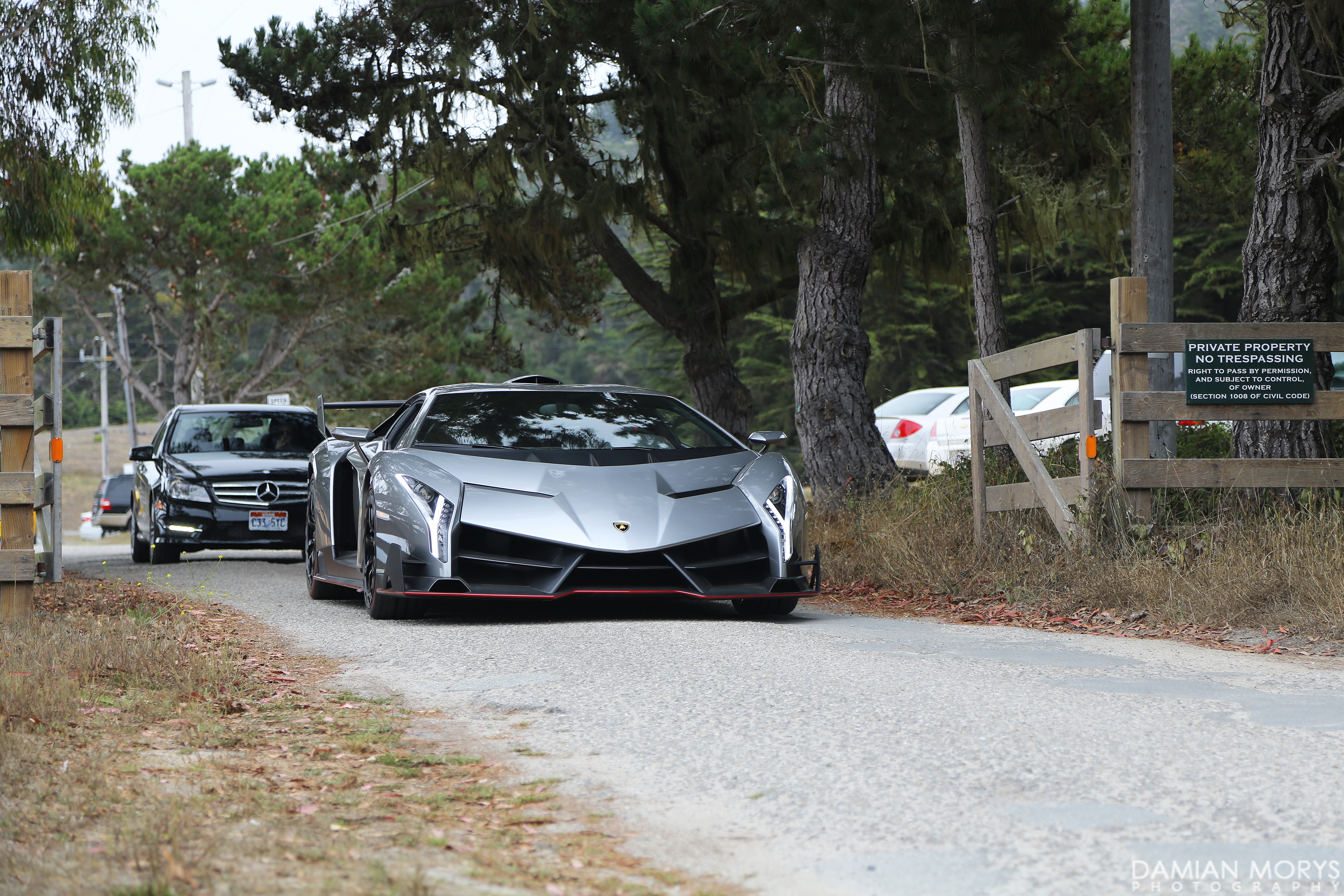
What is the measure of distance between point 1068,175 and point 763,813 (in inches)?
557

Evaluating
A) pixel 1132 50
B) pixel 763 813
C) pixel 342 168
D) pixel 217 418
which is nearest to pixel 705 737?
pixel 763 813

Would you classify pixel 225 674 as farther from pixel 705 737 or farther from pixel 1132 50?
pixel 1132 50

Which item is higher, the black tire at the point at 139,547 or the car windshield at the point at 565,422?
the car windshield at the point at 565,422

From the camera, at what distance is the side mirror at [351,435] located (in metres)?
9.00

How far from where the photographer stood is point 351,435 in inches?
356

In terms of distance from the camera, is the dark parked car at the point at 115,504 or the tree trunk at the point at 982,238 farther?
the dark parked car at the point at 115,504

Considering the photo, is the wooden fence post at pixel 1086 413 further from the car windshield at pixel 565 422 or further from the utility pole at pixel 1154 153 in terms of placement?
the utility pole at pixel 1154 153

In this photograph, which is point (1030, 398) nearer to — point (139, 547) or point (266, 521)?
point (266, 521)

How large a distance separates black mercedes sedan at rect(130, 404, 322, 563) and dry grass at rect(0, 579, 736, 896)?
25.4 feet

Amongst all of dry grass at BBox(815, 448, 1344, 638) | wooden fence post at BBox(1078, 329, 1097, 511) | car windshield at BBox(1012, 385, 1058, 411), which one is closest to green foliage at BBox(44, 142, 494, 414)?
car windshield at BBox(1012, 385, 1058, 411)

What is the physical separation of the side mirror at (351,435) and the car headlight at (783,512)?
8.53 ft

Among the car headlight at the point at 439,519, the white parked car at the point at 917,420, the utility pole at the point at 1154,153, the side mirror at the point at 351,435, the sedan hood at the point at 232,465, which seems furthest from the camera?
the white parked car at the point at 917,420

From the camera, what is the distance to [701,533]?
7691 millimetres

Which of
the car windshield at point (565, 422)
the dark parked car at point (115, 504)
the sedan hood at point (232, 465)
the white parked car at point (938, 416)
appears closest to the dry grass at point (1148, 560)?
the car windshield at point (565, 422)
